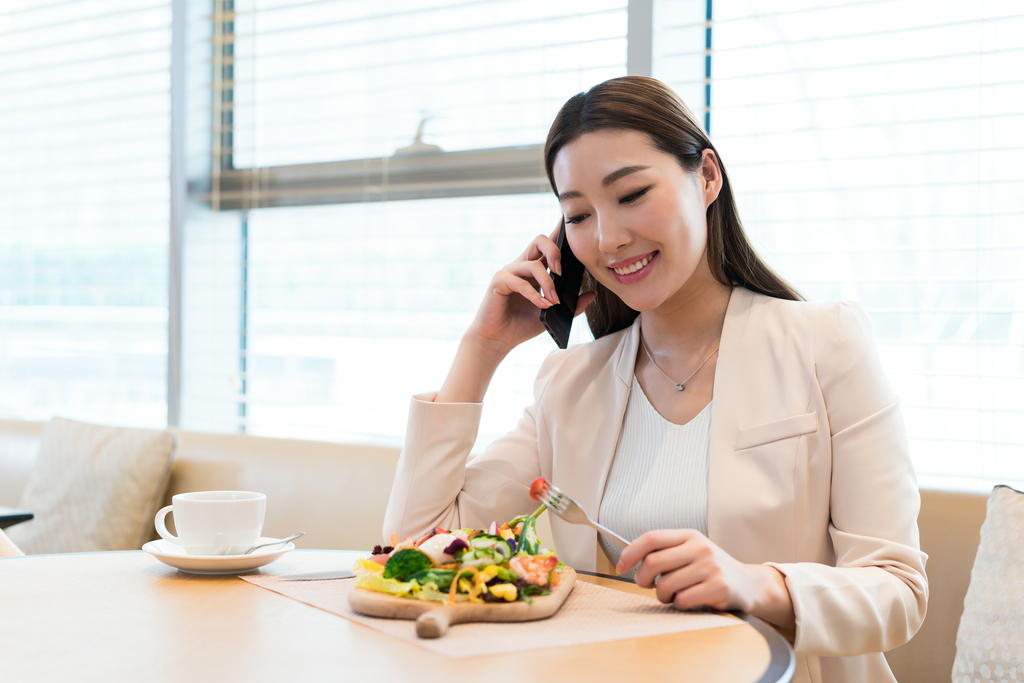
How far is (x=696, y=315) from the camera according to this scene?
1.48 meters

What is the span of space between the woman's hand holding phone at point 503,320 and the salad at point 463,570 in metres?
0.52

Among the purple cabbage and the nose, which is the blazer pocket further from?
the purple cabbage

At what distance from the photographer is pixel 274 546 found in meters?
1.11

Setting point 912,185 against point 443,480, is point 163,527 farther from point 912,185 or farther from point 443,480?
point 912,185

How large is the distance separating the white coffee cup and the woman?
35 cm

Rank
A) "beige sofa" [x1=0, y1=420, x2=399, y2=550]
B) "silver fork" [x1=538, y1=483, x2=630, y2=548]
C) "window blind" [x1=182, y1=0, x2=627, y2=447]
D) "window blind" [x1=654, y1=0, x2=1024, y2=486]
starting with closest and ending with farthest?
1. "silver fork" [x1=538, y1=483, x2=630, y2=548]
2. "window blind" [x1=654, y1=0, x2=1024, y2=486]
3. "beige sofa" [x1=0, y1=420, x2=399, y2=550]
4. "window blind" [x1=182, y1=0, x2=627, y2=447]

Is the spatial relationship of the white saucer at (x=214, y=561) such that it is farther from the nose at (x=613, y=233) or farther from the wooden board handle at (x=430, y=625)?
Result: the nose at (x=613, y=233)

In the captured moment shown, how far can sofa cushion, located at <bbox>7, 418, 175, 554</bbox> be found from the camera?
2.41 meters

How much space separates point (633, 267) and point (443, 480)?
1.49ft

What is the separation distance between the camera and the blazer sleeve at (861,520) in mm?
991

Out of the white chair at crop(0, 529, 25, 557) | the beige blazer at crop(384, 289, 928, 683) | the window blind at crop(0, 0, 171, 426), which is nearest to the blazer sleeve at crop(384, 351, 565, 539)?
the beige blazer at crop(384, 289, 928, 683)

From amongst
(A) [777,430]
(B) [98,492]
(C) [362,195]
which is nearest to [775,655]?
(A) [777,430]

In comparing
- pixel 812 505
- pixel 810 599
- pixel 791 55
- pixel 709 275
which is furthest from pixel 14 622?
pixel 791 55

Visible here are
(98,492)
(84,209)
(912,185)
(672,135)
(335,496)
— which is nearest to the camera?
(672,135)
